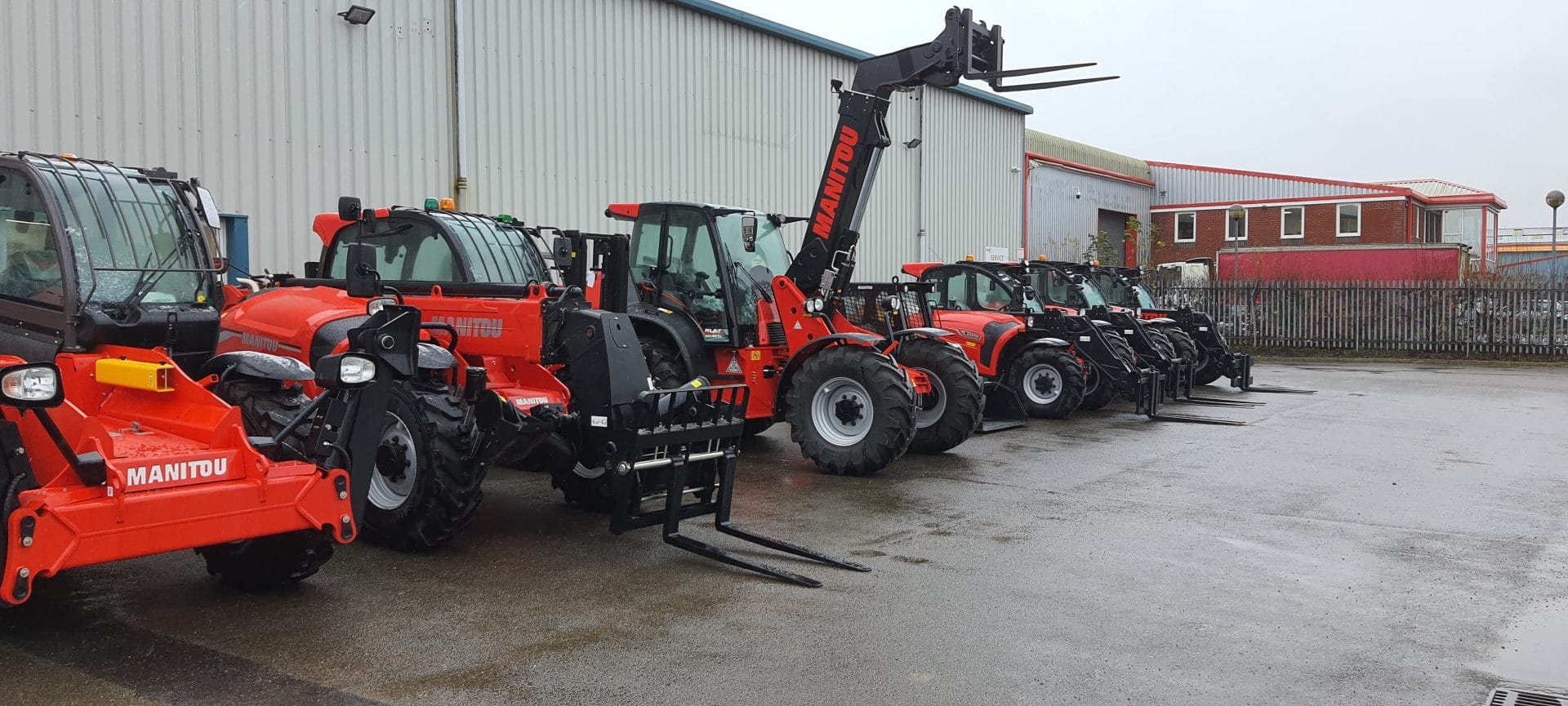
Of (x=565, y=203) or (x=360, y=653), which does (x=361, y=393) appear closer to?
(x=360, y=653)

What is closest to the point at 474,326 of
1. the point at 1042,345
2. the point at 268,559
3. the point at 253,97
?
the point at 268,559

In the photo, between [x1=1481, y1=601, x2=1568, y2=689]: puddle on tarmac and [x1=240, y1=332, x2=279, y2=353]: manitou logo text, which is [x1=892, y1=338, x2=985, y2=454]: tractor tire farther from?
[x1=240, y1=332, x2=279, y2=353]: manitou logo text

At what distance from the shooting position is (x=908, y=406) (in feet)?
29.4

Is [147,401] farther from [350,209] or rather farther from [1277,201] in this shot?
[1277,201]

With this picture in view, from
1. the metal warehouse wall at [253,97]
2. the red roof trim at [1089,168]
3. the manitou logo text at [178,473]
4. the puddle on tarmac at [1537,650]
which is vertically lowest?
the puddle on tarmac at [1537,650]

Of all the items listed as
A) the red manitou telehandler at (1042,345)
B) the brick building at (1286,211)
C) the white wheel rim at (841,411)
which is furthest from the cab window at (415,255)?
the brick building at (1286,211)

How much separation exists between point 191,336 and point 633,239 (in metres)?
5.12

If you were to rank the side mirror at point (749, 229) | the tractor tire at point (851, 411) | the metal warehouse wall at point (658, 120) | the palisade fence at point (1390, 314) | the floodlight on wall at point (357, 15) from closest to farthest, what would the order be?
the tractor tire at point (851, 411) < the side mirror at point (749, 229) < the floodlight on wall at point (357, 15) < the metal warehouse wall at point (658, 120) < the palisade fence at point (1390, 314)

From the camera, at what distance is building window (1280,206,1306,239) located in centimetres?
3897

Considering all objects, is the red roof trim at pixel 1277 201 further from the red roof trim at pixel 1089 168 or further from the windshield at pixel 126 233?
the windshield at pixel 126 233

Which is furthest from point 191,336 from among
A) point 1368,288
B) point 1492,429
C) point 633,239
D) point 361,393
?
point 1368,288

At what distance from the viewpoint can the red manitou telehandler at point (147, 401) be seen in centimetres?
404

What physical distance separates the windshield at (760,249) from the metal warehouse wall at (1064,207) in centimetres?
2146

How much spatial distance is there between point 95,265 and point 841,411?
5667 millimetres
